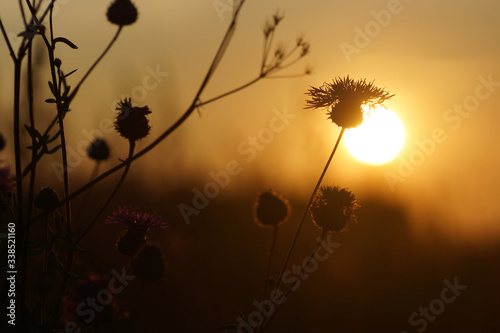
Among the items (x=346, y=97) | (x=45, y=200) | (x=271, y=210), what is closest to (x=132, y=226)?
(x=45, y=200)

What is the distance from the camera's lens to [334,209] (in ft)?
9.84

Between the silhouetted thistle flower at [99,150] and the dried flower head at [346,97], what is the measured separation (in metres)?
1.46

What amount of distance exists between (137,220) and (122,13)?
3.83 ft

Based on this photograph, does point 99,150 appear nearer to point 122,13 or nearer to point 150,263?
point 122,13

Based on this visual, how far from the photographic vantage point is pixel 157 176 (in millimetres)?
6125

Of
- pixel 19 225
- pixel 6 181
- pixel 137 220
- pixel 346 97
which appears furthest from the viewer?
pixel 346 97

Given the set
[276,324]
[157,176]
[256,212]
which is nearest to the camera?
[256,212]

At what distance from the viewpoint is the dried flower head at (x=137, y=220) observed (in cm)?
288

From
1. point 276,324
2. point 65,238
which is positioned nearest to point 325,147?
point 276,324

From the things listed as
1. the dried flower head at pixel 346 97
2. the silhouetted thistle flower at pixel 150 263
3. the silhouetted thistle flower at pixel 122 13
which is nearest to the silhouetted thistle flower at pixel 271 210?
the dried flower head at pixel 346 97

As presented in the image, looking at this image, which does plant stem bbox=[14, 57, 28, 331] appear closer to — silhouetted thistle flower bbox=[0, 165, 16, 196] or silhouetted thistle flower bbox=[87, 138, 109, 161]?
silhouetted thistle flower bbox=[0, 165, 16, 196]

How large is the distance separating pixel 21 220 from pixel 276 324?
350 cm

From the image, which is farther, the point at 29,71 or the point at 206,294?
the point at 206,294

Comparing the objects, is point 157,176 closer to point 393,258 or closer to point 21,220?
point 393,258
